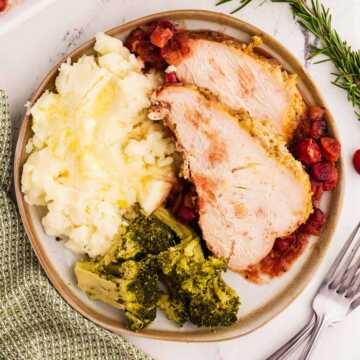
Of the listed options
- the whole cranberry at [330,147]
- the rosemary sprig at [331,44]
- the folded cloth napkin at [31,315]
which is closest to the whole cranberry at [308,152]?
the whole cranberry at [330,147]

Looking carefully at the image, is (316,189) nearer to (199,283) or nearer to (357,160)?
(357,160)

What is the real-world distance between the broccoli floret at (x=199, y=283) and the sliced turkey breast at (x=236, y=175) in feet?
0.59

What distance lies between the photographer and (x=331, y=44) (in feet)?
13.7

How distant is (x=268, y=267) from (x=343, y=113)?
1259mm

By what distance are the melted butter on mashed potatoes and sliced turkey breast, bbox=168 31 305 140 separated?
35 cm


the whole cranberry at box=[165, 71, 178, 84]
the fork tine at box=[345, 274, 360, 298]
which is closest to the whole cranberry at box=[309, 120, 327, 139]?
the whole cranberry at box=[165, 71, 178, 84]

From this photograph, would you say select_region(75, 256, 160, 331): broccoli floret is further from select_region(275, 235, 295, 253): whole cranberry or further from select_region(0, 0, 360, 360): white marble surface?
select_region(0, 0, 360, 360): white marble surface

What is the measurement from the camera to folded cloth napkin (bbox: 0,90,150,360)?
163 inches

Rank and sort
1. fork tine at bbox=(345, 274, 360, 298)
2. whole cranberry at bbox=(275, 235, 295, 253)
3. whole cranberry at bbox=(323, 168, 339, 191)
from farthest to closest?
fork tine at bbox=(345, 274, 360, 298), whole cranberry at bbox=(275, 235, 295, 253), whole cranberry at bbox=(323, 168, 339, 191)

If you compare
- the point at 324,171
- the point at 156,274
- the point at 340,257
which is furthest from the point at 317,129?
the point at 156,274

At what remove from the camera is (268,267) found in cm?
425

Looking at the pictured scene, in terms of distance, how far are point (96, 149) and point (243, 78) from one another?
112cm

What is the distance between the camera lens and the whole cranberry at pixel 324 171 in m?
4.03

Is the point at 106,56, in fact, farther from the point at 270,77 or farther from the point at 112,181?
the point at 270,77
